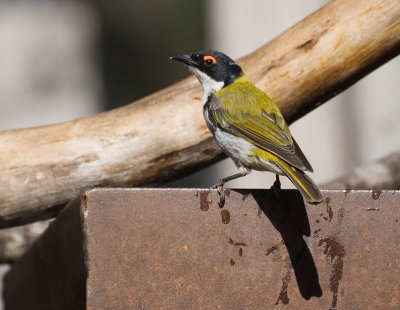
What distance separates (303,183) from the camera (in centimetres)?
337

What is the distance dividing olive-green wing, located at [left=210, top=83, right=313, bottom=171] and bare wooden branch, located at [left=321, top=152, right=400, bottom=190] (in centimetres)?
118

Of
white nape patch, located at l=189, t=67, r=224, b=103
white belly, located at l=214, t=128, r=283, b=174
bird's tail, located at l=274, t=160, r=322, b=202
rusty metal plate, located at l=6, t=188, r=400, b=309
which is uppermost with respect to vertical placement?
white nape patch, located at l=189, t=67, r=224, b=103

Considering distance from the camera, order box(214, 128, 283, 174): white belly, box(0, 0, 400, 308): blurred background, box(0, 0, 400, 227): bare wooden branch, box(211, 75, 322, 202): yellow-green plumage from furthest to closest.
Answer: box(0, 0, 400, 308): blurred background, box(0, 0, 400, 227): bare wooden branch, box(214, 128, 283, 174): white belly, box(211, 75, 322, 202): yellow-green plumage

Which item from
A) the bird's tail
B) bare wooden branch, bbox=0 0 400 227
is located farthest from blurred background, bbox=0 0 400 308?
the bird's tail

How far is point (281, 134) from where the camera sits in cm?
401

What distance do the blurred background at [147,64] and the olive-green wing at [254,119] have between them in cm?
329

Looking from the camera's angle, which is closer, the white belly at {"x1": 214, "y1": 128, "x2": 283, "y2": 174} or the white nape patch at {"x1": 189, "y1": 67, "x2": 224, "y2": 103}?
the white belly at {"x1": 214, "y1": 128, "x2": 283, "y2": 174}

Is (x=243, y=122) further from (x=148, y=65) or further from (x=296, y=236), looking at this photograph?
(x=148, y=65)

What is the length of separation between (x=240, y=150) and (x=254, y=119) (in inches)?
8.3

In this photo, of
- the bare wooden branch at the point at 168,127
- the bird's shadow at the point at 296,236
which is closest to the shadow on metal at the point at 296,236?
the bird's shadow at the point at 296,236

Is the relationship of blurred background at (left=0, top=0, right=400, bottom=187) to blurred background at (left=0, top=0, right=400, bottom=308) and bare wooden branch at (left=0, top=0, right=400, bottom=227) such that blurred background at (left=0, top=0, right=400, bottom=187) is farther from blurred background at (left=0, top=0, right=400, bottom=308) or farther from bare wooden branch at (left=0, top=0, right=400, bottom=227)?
bare wooden branch at (left=0, top=0, right=400, bottom=227)

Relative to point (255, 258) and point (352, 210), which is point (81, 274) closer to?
point (255, 258)

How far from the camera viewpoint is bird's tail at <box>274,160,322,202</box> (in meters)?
3.15

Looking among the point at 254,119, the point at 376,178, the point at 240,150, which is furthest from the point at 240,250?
the point at 376,178
